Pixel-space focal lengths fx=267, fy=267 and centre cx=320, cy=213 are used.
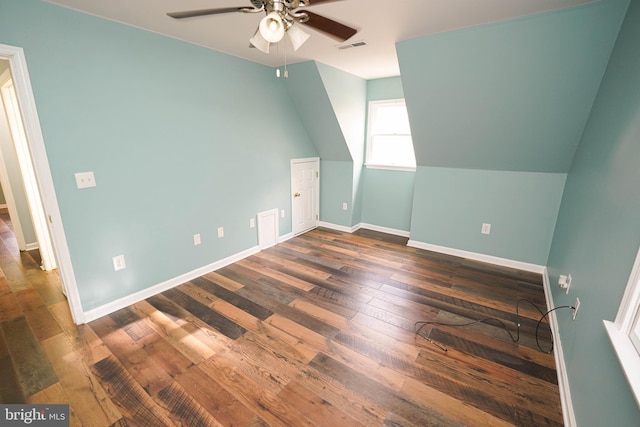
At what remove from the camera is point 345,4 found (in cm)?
186

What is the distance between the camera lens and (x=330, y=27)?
58.5 inches

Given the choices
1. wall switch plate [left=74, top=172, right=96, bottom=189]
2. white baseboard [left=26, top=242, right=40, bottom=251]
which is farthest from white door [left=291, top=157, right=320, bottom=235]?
white baseboard [left=26, top=242, right=40, bottom=251]

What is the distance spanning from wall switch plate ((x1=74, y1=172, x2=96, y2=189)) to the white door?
248cm

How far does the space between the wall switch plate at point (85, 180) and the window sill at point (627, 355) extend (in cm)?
328

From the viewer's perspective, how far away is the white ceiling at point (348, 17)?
1871mm

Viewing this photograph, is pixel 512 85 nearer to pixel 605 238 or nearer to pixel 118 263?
pixel 605 238

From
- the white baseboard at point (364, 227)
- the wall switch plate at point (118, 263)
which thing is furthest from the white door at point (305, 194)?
the wall switch plate at point (118, 263)

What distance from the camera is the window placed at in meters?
4.23

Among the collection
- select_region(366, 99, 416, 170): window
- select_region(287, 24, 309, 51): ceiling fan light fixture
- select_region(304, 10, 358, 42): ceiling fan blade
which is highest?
select_region(304, 10, 358, 42): ceiling fan blade

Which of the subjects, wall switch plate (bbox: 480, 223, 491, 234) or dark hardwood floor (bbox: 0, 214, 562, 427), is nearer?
dark hardwood floor (bbox: 0, 214, 562, 427)

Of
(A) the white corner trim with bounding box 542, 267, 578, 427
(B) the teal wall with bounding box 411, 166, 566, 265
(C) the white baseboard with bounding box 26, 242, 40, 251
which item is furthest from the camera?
(C) the white baseboard with bounding box 26, 242, 40, 251

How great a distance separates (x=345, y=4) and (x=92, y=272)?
292 cm

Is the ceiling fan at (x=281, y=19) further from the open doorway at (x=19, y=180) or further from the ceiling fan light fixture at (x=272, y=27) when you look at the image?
the open doorway at (x=19, y=180)

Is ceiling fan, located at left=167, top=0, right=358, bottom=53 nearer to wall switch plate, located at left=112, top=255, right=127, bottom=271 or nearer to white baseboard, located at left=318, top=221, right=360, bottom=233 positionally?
wall switch plate, located at left=112, top=255, right=127, bottom=271
